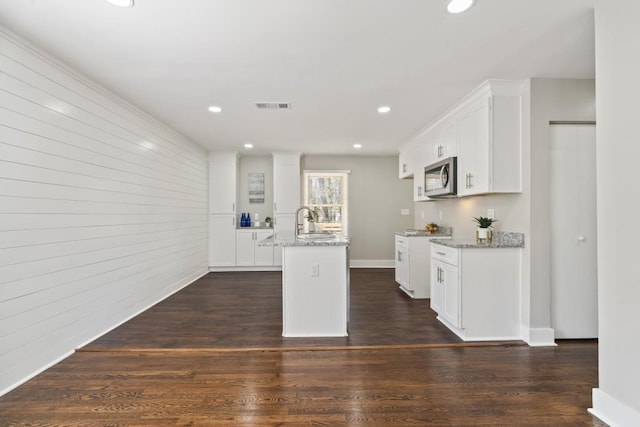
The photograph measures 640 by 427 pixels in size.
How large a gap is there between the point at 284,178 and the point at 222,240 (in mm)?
1782

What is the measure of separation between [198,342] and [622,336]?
10.0ft

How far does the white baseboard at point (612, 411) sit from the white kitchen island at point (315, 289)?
1836mm

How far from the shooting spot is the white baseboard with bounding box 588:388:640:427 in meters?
1.65

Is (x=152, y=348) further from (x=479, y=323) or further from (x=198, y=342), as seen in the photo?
(x=479, y=323)

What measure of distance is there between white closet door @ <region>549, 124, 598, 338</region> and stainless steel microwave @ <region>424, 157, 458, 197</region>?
0.92 metres

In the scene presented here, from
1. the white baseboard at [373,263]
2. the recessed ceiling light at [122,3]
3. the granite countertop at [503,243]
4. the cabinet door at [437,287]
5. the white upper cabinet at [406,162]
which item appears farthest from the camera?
the white baseboard at [373,263]

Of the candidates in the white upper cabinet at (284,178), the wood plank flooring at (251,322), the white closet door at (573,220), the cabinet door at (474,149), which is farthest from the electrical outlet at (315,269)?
the white upper cabinet at (284,178)

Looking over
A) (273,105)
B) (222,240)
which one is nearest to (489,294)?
(273,105)

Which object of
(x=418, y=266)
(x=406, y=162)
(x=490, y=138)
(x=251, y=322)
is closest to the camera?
(x=490, y=138)

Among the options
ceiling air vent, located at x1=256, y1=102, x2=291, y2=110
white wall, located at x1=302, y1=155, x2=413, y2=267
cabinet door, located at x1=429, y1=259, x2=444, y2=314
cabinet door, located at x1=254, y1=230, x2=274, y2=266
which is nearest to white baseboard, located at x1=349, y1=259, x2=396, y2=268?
white wall, located at x1=302, y1=155, x2=413, y2=267

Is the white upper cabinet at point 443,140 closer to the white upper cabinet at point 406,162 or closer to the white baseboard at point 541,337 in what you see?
the white upper cabinet at point 406,162

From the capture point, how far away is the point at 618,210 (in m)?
1.72

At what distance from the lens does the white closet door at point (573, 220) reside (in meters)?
2.81

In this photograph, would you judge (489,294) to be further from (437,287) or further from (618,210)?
(618,210)
